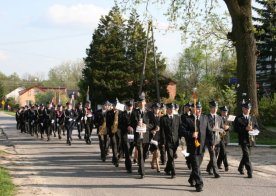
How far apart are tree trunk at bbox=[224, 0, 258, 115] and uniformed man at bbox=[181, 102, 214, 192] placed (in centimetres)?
1154

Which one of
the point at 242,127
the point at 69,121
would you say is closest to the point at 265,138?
the point at 69,121

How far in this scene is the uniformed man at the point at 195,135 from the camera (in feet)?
34.4

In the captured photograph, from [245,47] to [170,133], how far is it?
1102 centimetres

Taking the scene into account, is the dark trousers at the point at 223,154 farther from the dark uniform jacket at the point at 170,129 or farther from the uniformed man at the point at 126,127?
the uniformed man at the point at 126,127

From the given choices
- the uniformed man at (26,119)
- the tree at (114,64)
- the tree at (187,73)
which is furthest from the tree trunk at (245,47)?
the tree at (187,73)

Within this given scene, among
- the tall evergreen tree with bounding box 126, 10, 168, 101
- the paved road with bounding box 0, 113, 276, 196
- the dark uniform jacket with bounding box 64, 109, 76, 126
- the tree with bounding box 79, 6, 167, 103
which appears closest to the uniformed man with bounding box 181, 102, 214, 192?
the paved road with bounding box 0, 113, 276, 196

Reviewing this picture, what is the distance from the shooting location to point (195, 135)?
1053 cm

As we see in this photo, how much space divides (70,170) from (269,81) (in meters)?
39.1

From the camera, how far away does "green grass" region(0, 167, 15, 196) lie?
980cm

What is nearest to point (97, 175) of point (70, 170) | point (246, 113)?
point (70, 170)

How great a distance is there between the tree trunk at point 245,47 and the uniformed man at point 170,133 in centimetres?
1009

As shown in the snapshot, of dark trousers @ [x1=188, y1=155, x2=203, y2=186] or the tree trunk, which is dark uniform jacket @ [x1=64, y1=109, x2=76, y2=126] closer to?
the tree trunk

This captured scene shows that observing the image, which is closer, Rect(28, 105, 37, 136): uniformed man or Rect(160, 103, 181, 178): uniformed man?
Rect(160, 103, 181, 178): uniformed man

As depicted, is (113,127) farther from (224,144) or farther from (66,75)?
(66,75)
